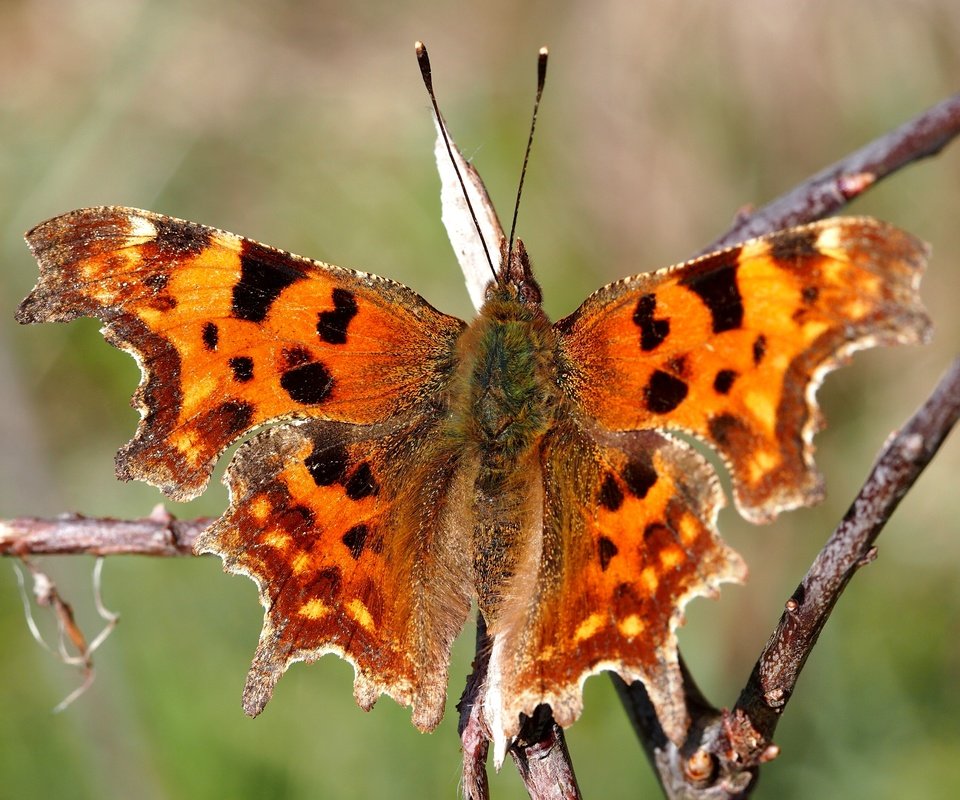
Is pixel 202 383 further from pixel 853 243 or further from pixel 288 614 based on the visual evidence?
pixel 853 243

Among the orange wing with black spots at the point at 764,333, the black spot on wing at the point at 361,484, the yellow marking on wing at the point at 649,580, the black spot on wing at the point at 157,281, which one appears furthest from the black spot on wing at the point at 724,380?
the black spot on wing at the point at 157,281

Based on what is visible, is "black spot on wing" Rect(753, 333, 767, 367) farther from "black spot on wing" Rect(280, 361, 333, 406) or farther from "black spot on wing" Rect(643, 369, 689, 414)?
"black spot on wing" Rect(280, 361, 333, 406)

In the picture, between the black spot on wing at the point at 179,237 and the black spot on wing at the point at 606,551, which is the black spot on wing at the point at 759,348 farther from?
the black spot on wing at the point at 179,237

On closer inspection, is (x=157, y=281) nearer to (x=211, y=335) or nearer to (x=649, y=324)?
(x=211, y=335)

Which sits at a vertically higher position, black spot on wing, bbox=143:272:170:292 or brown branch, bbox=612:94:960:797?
black spot on wing, bbox=143:272:170:292

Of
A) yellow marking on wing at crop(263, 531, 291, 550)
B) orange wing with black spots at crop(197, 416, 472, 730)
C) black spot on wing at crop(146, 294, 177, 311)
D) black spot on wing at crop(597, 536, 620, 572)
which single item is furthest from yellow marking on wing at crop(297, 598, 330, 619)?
black spot on wing at crop(146, 294, 177, 311)

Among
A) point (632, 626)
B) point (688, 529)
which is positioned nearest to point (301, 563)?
point (632, 626)
